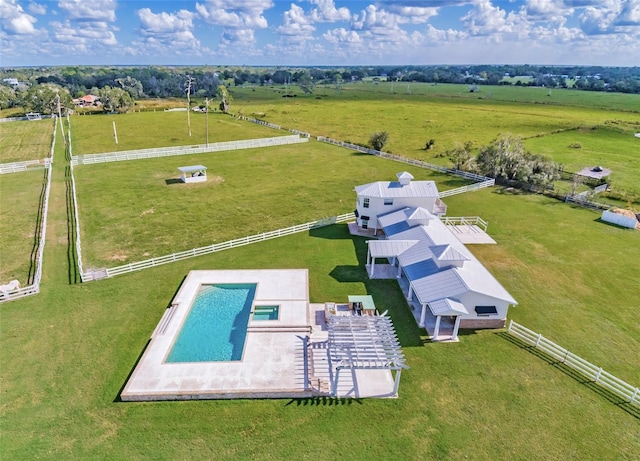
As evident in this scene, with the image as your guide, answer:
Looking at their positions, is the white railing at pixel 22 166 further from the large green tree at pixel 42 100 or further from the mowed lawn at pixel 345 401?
the large green tree at pixel 42 100

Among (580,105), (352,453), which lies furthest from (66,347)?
(580,105)

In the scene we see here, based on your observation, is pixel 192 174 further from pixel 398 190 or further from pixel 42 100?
pixel 42 100

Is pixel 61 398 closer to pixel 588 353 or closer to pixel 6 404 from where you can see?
pixel 6 404

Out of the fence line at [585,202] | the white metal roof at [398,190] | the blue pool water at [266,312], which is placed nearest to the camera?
the blue pool water at [266,312]

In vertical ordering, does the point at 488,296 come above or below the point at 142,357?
above

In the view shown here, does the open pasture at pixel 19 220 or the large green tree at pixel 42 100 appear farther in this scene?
the large green tree at pixel 42 100

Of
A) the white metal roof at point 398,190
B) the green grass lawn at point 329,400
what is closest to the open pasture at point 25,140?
the green grass lawn at point 329,400
